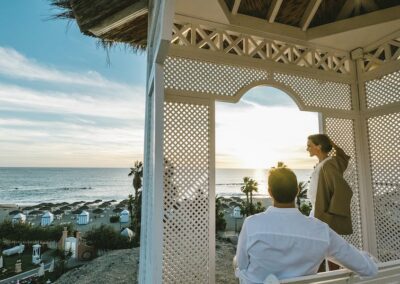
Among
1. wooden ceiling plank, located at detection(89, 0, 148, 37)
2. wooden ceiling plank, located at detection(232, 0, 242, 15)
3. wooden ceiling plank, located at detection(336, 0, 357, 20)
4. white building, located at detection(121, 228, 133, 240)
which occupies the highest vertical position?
wooden ceiling plank, located at detection(336, 0, 357, 20)

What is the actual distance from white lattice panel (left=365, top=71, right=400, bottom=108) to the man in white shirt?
140 inches

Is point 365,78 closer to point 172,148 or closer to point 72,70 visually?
point 172,148

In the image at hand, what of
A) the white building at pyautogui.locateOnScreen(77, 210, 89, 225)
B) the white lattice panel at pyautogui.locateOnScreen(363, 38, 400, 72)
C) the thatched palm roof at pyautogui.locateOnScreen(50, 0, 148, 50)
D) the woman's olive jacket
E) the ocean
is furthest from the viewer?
the ocean

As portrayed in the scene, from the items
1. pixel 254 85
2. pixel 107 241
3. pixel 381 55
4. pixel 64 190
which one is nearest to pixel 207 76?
pixel 254 85

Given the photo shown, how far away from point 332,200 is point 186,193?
1544 mm

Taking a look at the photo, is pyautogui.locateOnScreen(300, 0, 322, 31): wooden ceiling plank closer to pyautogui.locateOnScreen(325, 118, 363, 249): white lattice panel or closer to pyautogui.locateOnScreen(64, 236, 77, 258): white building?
pyautogui.locateOnScreen(325, 118, 363, 249): white lattice panel

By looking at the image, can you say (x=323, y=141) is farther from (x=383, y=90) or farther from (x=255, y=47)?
(x=383, y=90)

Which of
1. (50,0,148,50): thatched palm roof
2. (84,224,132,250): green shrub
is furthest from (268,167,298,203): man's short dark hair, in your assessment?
(84,224,132,250): green shrub

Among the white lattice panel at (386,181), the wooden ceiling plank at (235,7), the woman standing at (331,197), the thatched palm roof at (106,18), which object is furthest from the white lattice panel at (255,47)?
the woman standing at (331,197)

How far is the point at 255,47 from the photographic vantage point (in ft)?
11.4

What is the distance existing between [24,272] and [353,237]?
486 inches

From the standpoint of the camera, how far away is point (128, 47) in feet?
13.3

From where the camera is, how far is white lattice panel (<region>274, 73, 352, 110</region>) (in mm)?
3674

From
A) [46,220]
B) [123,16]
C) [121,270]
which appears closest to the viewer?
[123,16]
